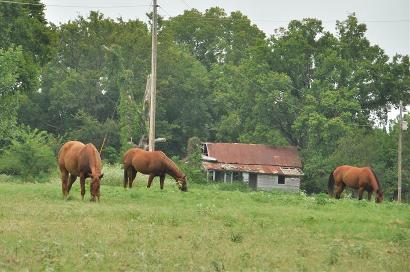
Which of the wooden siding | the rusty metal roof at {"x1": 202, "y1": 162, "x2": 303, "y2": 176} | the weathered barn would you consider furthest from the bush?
the wooden siding

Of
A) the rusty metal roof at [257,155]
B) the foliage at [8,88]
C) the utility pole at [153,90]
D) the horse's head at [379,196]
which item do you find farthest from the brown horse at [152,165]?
the rusty metal roof at [257,155]

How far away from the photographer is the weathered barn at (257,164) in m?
65.4

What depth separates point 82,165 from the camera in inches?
906

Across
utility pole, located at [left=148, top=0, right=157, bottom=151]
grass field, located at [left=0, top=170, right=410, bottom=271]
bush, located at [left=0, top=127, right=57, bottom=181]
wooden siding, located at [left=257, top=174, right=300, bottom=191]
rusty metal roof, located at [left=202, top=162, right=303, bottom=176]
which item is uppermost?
utility pole, located at [left=148, top=0, right=157, bottom=151]

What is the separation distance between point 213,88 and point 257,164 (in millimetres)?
18588

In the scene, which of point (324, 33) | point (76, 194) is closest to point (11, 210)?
point (76, 194)

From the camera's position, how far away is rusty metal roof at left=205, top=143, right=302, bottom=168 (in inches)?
2586

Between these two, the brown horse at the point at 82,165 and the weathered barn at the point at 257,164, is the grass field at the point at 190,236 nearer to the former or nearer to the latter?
the brown horse at the point at 82,165

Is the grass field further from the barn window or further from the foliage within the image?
the barn window

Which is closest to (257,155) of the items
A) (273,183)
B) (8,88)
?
(273,183)

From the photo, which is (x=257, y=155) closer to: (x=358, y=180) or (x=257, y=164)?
(x=257, y=164)

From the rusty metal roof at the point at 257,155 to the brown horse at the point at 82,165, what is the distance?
140ft

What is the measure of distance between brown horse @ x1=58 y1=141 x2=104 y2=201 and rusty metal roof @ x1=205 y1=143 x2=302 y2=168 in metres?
42.5

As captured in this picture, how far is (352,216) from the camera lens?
21312 millimetres
